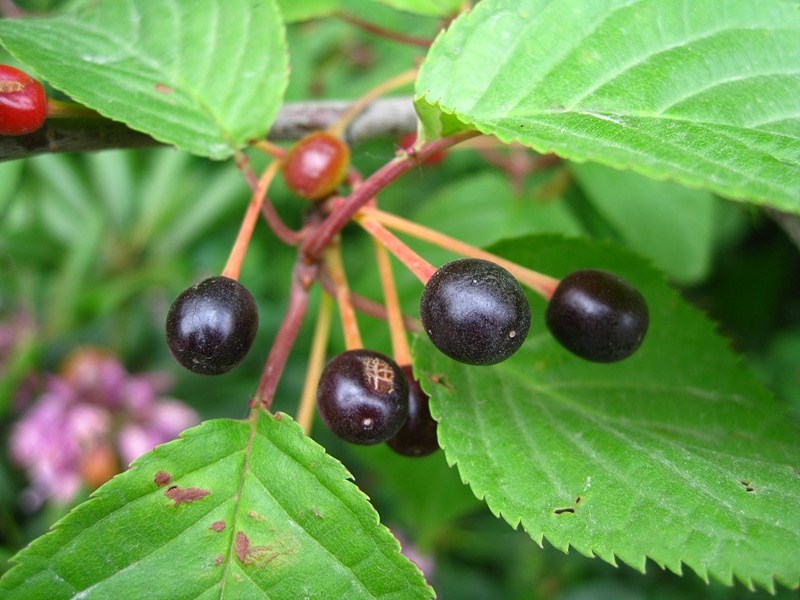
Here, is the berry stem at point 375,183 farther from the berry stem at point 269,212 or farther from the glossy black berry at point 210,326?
the glossy black berry at point 210,326

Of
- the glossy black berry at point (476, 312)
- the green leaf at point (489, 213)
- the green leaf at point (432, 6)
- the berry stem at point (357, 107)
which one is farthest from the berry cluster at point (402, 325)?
the green leaf at point (489, 213)

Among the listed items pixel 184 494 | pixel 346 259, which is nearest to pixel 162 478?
pixel 184 494

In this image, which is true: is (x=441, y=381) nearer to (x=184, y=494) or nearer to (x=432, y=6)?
(x=184, y=494)

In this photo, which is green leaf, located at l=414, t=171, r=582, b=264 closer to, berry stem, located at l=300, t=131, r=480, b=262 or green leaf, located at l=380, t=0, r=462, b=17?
green leaf, located at l=380, t=0, r=462, b=17

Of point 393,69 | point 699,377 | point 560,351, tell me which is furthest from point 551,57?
point 393,69

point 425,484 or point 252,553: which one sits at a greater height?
point 252,553

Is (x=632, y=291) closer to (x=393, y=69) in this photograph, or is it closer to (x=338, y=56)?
(x=393, y=69)
